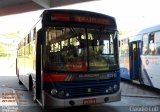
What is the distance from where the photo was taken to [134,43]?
15469 mm

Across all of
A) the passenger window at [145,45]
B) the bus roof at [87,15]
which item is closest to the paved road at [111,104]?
the passenger window at [145,45]

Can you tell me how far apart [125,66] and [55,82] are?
9754 millimetres

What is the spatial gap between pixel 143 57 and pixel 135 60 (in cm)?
135

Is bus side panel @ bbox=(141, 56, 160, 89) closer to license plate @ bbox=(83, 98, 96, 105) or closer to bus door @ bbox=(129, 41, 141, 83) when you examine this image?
bus door @ bbox=(129, 41, 141, 83)

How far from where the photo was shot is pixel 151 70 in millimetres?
13117

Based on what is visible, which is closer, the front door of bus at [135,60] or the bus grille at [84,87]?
the bus grille at [84,87]

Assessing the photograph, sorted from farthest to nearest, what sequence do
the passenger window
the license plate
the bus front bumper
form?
1. the passenger window
2. the license plate
3. the bus front bumper

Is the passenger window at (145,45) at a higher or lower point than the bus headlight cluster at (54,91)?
higher

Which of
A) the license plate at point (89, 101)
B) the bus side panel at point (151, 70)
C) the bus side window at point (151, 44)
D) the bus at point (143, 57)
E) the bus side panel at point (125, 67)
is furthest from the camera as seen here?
the bus side panel at point (125, 67)

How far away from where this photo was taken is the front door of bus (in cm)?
1488

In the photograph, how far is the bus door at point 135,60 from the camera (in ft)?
48.7

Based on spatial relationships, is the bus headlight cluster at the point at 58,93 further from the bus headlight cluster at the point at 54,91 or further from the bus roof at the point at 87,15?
the bus roof at the point at 87,15

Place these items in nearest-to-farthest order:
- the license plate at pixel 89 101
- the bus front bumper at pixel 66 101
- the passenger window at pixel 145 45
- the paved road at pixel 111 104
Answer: the bus front bumper at pixel 66 101
the license plate at pixel 89 101
the paved road at pixel 111 104
the passenger window at pixel 145 45

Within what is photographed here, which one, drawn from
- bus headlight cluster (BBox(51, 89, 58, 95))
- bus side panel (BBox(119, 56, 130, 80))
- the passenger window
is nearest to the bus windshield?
bus headlight cluster (BBox(51, 89, 58, 95))
